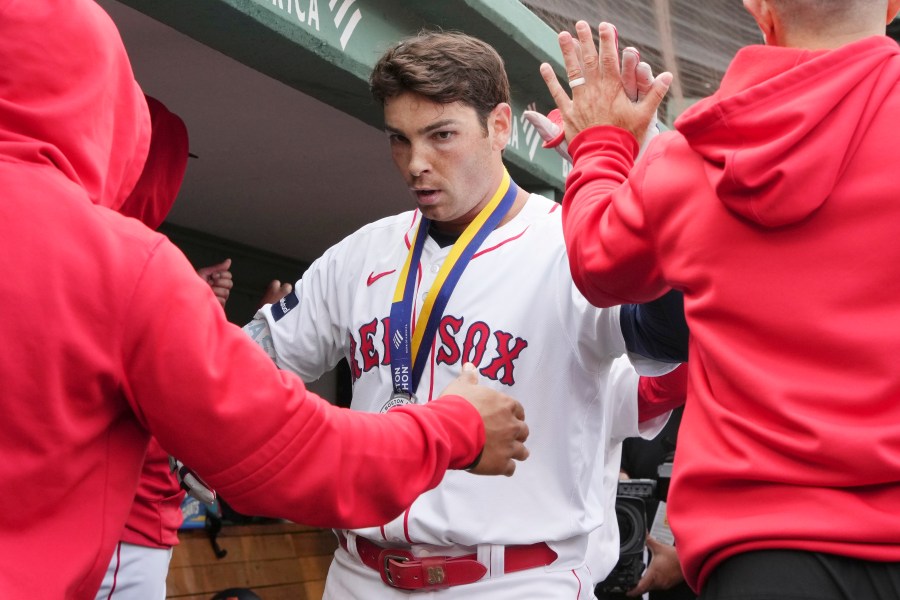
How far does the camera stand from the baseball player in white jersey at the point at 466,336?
8.76ft

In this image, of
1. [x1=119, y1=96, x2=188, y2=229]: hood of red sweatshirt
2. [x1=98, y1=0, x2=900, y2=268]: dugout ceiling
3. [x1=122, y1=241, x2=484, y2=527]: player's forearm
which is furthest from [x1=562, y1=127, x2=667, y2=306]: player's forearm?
[x1=98, y1=0, x2=900, y2=268]: dugout ceiling

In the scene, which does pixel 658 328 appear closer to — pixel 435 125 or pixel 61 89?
pixel 435 125

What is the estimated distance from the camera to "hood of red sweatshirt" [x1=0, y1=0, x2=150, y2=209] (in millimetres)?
1585

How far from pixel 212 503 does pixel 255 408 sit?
4.93ft

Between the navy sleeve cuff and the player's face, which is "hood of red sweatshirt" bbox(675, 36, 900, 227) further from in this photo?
the player's face

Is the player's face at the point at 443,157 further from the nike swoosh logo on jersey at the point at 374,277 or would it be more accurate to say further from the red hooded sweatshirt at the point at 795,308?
the red hooded sweatshirt at the point at 795,308

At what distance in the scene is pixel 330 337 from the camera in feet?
10.5

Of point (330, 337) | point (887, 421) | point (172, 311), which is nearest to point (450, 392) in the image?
point (172, 311)

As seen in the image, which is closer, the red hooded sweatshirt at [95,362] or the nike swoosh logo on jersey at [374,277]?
the red hooded sweatshirt at [95,362]

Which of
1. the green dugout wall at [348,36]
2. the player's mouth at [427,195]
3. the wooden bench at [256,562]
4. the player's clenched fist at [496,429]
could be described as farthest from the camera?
the wooden bench at [256,562]

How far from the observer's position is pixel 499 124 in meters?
3.36

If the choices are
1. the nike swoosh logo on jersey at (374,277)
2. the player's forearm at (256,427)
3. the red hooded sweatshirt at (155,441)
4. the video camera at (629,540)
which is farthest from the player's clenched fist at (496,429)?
the video camera at (629,540)

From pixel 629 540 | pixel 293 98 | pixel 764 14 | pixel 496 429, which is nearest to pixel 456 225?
pixel 496 429

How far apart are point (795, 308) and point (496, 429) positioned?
67 cm
